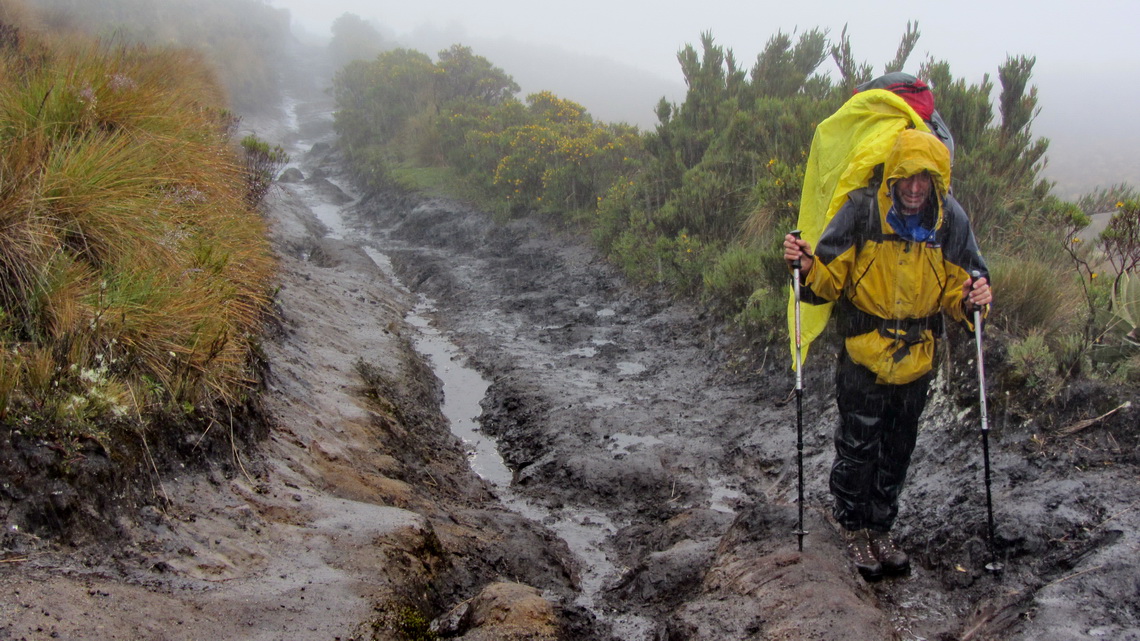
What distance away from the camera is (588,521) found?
546cm

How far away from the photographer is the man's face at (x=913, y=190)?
3.44 m

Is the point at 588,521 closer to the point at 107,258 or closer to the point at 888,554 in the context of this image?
the point at 888,554

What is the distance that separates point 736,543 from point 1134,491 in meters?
2.00

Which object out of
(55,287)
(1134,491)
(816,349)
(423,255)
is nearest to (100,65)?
(55,287)

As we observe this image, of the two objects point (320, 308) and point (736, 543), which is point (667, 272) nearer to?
point (320, 308)

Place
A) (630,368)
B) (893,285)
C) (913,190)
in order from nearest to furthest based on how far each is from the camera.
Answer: (913,190)
(893,285)
(630,368)

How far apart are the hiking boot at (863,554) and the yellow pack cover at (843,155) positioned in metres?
1.05

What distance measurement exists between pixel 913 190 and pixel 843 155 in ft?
1.54

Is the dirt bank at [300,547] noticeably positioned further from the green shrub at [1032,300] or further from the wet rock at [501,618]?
the green shrub at [1032,300]

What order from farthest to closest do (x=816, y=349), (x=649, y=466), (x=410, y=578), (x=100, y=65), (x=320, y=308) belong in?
(x=320, y=308)
(x=816, y=349)
(x=649, y=466)
(x=100, y=65)
(x=410, y=578)

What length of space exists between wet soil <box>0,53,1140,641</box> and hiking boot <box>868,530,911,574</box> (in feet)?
0.27

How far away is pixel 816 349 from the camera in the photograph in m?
6.84

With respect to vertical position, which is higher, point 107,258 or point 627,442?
point 107,258

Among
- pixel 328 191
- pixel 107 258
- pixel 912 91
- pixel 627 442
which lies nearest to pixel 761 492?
pixel 627 442
